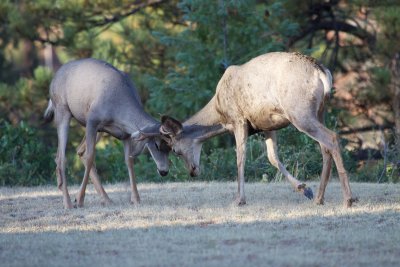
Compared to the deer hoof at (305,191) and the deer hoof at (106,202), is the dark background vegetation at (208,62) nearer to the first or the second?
the deer hoof at (305,191)

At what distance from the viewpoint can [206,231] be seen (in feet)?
33.4

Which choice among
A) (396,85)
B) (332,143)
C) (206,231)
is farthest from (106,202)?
(396,85)

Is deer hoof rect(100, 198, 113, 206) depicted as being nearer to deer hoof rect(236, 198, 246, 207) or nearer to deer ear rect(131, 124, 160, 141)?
deer ear rect(131, 124, 160, 141)

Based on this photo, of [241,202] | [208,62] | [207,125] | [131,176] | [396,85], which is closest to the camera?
[241,202]

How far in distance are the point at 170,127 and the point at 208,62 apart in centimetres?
752

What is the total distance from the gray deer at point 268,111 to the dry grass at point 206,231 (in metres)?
0.63

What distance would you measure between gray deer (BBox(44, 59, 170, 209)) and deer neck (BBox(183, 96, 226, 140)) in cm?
47

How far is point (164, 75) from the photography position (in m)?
23.2

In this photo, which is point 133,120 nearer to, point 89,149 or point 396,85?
point 89,149

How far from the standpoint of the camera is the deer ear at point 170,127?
41.8 ft

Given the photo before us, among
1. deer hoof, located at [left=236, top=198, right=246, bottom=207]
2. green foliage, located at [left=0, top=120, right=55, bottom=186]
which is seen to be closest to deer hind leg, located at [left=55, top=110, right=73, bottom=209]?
deer hoof, located at [left=236, top=198, right=246, bottom=207]

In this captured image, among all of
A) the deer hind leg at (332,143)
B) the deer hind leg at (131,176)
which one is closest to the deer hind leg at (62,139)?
the deer hind leg at (131,176)

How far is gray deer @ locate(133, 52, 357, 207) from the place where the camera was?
38.2 ft

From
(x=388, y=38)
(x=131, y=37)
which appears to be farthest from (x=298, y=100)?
(x=131, y=37)
